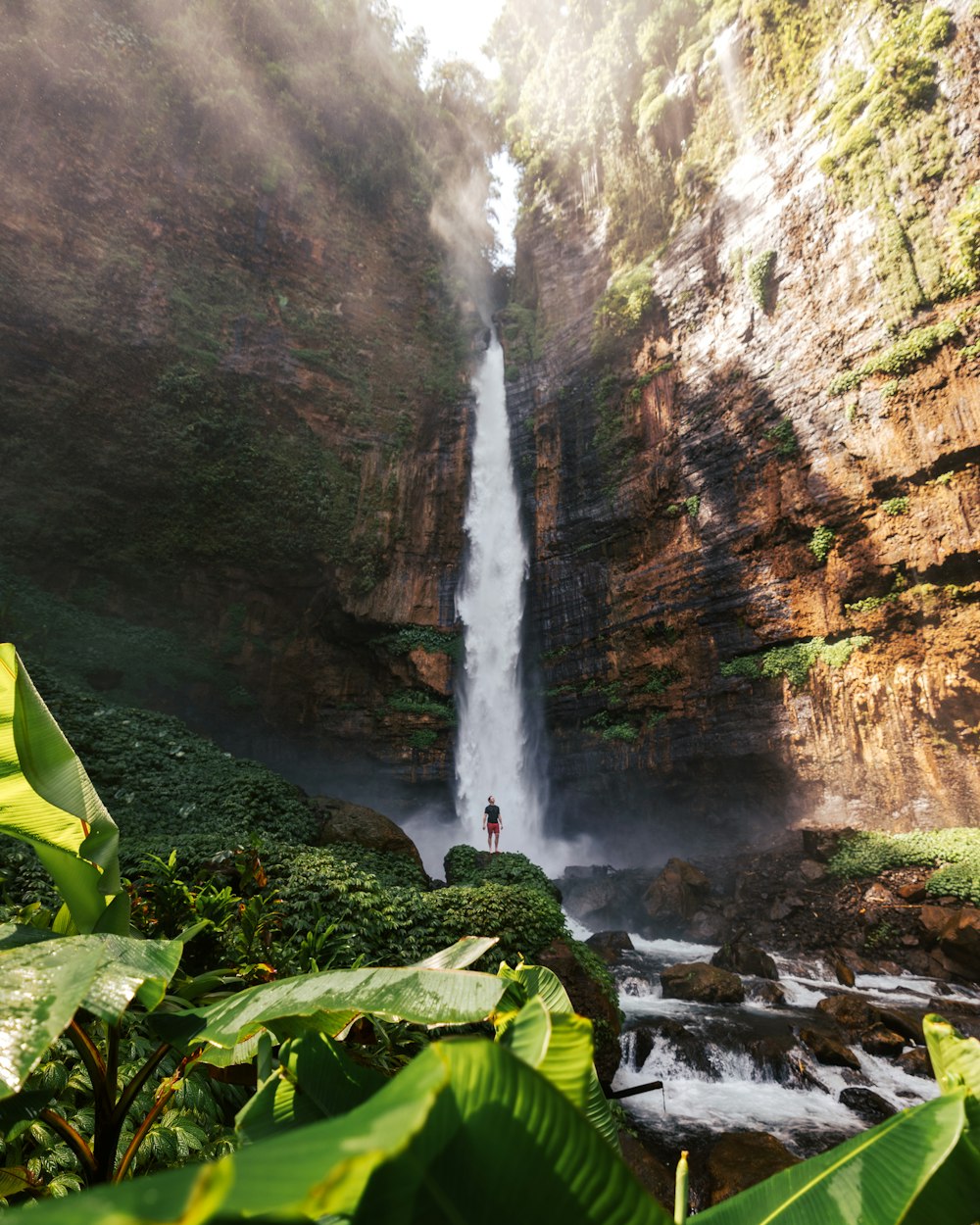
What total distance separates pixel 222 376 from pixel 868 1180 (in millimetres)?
17820

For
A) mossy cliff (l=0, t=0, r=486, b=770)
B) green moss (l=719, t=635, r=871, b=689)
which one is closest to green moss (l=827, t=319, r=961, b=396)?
green moss (l=719, t=635, r=871, b=689)

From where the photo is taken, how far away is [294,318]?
17.4 m

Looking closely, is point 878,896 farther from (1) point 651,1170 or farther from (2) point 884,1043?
(1) point 651,1170

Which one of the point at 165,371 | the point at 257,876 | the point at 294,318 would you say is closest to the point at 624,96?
the point at 294,318

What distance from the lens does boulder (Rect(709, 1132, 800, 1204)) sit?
370 cm

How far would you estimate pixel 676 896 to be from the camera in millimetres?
10141

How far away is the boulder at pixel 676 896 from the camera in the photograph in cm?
995

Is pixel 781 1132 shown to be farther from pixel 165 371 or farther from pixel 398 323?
pixel 398 323

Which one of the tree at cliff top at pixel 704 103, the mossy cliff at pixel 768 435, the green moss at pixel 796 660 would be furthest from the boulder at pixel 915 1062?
the tree at cliff top at pixel 704 103

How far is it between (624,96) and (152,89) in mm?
14311

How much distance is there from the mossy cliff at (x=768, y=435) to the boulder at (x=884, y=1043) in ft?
19.8

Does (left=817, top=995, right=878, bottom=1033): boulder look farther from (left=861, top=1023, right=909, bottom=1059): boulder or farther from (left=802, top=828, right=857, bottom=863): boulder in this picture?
(left=802, top=828, right=857, bottom=863): boulder

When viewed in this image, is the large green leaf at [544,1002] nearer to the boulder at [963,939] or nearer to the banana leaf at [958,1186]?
the banana leaf at [958,1186]

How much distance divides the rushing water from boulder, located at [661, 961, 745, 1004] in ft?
0.41
